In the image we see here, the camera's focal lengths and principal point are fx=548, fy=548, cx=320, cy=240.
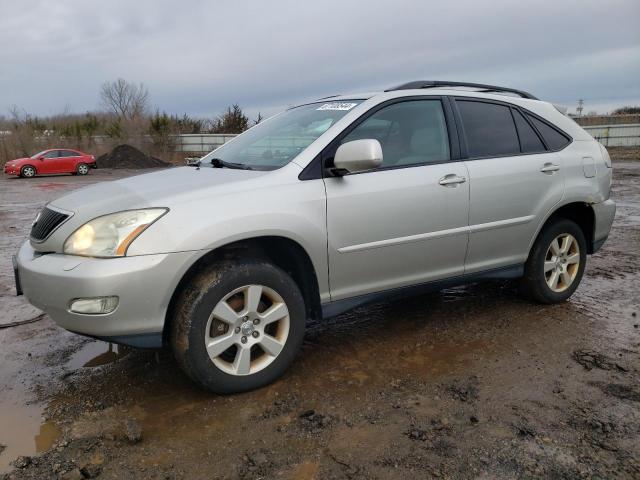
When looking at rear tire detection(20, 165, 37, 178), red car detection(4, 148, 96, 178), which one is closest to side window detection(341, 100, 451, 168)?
red car detection(4, 148, 96, 178)

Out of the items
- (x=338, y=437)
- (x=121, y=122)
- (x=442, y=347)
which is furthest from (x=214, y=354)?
(x=121, y=122)

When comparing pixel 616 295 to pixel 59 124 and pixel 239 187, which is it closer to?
pixel 239 187

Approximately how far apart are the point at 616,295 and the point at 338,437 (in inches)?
139

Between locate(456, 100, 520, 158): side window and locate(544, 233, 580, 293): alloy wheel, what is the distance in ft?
3.00

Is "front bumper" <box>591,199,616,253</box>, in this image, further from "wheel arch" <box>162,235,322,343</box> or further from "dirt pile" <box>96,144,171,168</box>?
"dirt pile" <box>96,144,171,168</box>

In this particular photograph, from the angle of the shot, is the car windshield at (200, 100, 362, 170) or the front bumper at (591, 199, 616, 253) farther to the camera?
the front bumper at (591, 199, 616, 253)

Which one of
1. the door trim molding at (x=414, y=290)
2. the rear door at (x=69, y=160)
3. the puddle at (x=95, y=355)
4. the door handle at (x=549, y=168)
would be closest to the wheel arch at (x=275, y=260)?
the door trim molding at (x=414, y=290)

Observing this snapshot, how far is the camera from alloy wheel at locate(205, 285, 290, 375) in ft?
10.0

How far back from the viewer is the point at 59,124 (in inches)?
1453

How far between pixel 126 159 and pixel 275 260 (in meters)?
31.6

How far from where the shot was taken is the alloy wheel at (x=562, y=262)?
460 centimetres

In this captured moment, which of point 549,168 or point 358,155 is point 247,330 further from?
point 549,168

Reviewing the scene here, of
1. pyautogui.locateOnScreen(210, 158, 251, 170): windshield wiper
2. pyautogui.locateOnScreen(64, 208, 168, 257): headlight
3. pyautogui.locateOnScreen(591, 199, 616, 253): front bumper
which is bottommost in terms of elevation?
pyautogui.locateOnScreen(591, 199, 616, 253): front bumper

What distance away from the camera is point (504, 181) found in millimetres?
4109
